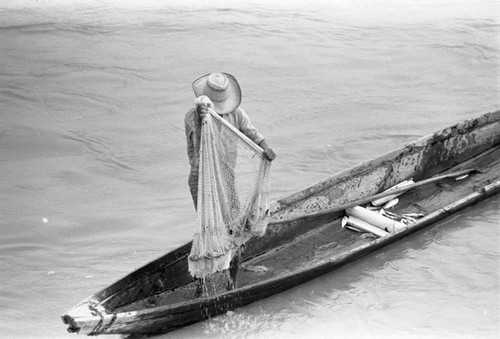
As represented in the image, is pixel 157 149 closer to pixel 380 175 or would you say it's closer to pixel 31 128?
pixel 31 128

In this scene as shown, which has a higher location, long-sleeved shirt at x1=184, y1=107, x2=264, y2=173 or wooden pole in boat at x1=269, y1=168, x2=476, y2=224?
long-sleeved shirt at x1=184, y1=107, x2=264, y2=173

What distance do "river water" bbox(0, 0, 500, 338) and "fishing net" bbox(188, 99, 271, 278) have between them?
665mm

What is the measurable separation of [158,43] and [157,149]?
11.7ft

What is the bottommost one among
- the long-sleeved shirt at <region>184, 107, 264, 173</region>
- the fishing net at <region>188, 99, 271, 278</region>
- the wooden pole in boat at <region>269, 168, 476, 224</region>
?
the wooden pole in boat at <region>269, 168, 476, 224</region>

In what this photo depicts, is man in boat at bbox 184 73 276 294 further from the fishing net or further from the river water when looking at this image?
the river water

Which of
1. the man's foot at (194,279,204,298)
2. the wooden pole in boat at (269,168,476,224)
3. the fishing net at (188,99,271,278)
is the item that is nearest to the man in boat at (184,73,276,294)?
the fishing net at (188,99,271,278)

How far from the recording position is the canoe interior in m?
6.17

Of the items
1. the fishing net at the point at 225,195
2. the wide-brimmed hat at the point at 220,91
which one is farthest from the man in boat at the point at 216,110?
the fishing net at the point at 225,195

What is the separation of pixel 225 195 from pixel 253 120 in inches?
183

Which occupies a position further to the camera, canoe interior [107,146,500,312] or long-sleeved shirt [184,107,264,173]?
canoe interior [107,146,500,312]

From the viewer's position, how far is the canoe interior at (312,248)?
20.2ft

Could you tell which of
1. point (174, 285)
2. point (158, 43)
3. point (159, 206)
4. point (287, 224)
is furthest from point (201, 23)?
point (174, 285)

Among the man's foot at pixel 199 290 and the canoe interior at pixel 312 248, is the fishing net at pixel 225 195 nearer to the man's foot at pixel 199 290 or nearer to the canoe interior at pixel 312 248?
the man's foot at pixel 199 290

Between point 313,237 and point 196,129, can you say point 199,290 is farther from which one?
point 313,237
